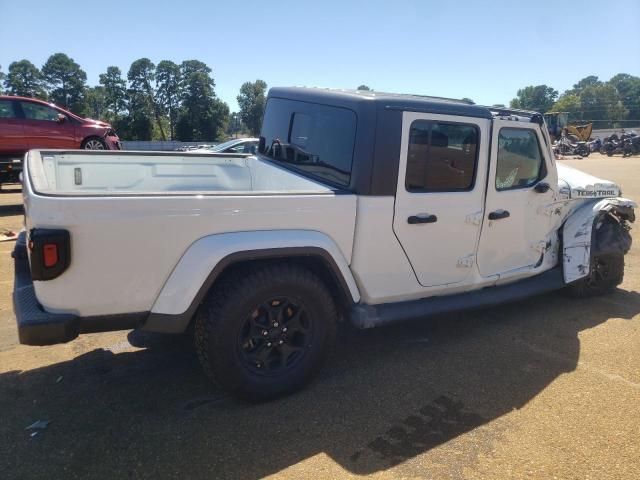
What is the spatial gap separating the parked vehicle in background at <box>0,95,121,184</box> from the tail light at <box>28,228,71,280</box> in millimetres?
9113

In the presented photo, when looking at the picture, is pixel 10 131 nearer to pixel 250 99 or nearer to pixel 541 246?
pixel 541 246

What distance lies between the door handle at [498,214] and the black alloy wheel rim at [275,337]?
175 cm

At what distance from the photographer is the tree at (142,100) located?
83.2m

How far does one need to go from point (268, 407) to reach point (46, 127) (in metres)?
10.3

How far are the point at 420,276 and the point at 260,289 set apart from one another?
128 centimetres

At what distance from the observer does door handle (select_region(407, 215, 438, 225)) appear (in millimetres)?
3252

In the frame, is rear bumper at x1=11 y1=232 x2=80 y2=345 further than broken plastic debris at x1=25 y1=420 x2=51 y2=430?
No

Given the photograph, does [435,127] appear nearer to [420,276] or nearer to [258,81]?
[420,276]

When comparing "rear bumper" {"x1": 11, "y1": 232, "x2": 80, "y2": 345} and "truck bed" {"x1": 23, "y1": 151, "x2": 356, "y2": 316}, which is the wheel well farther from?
"rear bumper" {"x1": 11, "y1": 232, "x2": 80, "y2": 345}

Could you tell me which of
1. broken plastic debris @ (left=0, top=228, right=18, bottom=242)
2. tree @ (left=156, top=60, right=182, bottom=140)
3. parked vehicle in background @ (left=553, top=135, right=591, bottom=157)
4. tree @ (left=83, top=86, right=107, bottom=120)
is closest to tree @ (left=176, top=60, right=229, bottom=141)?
tree @ (left=156, top=60, right=182, bottom=140)

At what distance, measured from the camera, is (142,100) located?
87250mm

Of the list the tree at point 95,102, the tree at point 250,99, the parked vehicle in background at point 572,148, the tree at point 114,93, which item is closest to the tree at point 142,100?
the tree at point 114,93

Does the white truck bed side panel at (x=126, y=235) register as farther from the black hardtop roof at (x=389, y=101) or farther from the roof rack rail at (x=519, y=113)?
the roof rack rail at (x=519, y=113)

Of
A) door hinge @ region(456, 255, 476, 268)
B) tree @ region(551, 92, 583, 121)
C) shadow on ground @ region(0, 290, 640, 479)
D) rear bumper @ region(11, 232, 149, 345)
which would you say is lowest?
shadow on ground @ region(0, 290, 640, 479)
